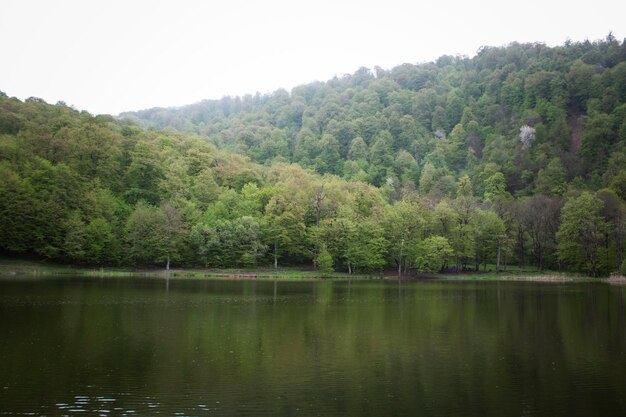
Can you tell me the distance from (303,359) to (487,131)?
151355 mm

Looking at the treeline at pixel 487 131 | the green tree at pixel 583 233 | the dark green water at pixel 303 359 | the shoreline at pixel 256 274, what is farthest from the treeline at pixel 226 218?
the dark green water at pixel 303 359

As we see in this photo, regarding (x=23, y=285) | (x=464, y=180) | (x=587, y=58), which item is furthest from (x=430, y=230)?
(x=587, y=58)

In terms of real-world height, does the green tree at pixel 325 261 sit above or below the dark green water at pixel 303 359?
above

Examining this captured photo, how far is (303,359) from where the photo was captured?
893 inches

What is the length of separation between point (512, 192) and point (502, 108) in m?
42.2

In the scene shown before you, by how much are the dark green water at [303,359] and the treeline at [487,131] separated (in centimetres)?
8791

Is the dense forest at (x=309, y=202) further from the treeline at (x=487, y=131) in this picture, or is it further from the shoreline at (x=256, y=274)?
the shoreline at (x=256, y=274)

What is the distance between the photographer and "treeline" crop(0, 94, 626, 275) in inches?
3081

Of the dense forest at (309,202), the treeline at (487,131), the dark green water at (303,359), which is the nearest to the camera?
the dark green water at (303,359)

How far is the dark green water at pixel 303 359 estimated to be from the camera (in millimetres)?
16594

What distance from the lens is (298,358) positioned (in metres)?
22.9

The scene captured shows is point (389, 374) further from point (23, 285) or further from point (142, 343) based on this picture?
point (23, 285)

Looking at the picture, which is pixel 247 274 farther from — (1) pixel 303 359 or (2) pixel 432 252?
(1) pixel 303 359

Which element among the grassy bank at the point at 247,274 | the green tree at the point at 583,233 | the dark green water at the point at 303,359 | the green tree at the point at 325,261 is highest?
the green tree at the point at 583,233
